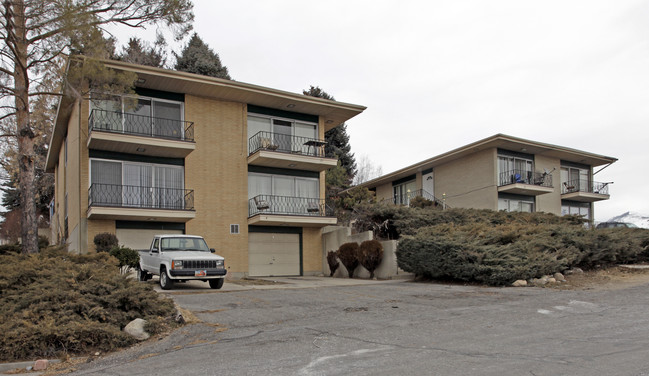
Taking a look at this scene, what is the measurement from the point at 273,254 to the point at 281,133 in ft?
19.3

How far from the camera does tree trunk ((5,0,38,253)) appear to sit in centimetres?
1512

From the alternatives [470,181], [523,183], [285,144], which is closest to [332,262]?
[285,144]

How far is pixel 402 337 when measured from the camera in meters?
8.88

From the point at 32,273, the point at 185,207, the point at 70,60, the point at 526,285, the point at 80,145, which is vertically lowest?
the point at 526,285

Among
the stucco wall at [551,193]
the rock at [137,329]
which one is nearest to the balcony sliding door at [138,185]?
the rock at [137,329]

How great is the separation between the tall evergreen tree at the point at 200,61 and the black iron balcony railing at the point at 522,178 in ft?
80.0

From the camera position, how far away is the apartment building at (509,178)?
107 feet

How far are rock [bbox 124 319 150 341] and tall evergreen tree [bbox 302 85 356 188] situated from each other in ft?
122

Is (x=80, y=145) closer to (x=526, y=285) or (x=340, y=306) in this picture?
(x=340, y=306)

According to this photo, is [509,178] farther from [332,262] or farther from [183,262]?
[183,262]

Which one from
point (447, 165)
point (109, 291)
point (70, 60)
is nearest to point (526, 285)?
point (109, 291)

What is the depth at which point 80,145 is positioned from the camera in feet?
72.0

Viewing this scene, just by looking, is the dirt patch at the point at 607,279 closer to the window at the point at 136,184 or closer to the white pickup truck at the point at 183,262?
the white pickup truck at the point at 183,262

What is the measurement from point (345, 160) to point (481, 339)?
39.3m
